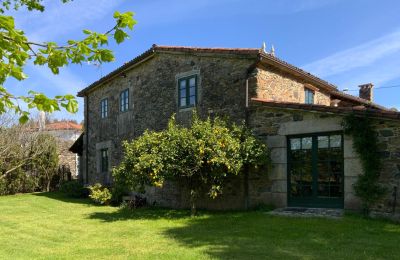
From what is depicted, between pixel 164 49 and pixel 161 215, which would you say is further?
pixel 164 49

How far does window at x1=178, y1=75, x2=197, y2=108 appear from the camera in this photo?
1366 cm

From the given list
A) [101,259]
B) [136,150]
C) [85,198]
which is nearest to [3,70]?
[101,259]

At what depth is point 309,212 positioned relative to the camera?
10148 millimetres

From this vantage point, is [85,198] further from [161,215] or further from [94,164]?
[161,215]

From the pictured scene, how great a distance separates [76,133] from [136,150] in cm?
2242

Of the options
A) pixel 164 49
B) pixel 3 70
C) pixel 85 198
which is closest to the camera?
pixel 3 70

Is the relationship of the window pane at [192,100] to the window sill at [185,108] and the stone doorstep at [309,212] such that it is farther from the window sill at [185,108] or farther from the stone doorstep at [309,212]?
the stone doorstep at [309,212]

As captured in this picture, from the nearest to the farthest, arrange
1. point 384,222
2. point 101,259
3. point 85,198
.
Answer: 1. point 101,259
2. point 384,222
3. point 85,198

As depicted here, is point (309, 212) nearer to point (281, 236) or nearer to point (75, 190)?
point (281, 236)

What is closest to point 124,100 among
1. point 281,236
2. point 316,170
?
point 316,170

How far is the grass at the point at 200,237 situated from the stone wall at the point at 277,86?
12.0 feet

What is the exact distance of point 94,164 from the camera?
20.3 m

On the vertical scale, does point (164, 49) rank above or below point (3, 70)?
above

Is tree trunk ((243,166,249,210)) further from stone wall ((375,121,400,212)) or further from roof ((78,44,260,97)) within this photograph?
stone wall ((375,121,400,212))
